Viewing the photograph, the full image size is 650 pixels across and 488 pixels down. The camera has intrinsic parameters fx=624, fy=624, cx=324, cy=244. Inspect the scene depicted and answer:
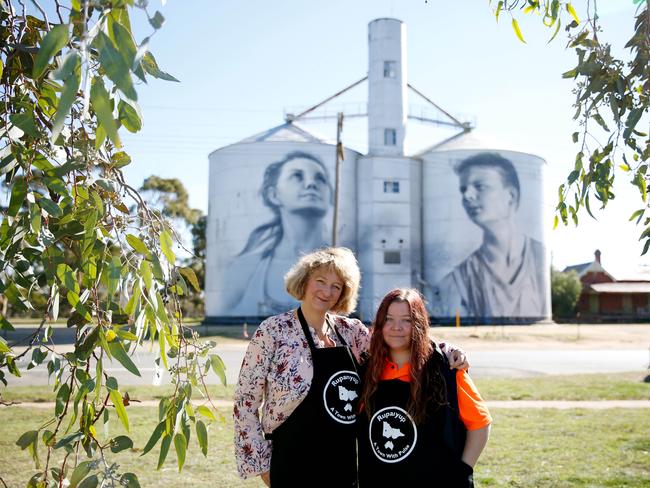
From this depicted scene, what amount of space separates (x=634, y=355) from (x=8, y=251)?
23292 mm

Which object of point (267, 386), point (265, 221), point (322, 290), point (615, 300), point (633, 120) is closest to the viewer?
point (633, 120)

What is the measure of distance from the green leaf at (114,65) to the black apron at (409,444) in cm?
220

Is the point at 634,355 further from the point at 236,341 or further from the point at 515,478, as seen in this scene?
the point at 515,478

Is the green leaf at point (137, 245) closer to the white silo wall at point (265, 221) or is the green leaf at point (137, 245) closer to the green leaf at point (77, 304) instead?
the green leaf at point (77, 304)

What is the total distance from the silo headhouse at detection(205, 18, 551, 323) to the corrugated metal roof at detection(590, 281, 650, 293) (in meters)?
15.3

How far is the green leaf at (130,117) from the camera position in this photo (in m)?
1.48

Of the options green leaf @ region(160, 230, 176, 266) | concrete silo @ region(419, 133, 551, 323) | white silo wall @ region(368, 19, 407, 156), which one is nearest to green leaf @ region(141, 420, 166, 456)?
green leaf @ region(160, 230, 176, 266)

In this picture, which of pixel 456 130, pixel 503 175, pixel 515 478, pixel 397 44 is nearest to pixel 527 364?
pixel 515 478

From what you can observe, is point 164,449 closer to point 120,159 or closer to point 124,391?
point 120,159

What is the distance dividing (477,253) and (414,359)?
37515 mm

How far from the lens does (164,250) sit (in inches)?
75.6

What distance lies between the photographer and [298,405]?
3.13m

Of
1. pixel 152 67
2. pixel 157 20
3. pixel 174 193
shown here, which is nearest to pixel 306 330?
pixel 152 67

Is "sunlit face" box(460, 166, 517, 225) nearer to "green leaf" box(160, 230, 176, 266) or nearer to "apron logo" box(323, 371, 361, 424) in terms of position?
"apron logo" box(323, 371, 361, 424)
